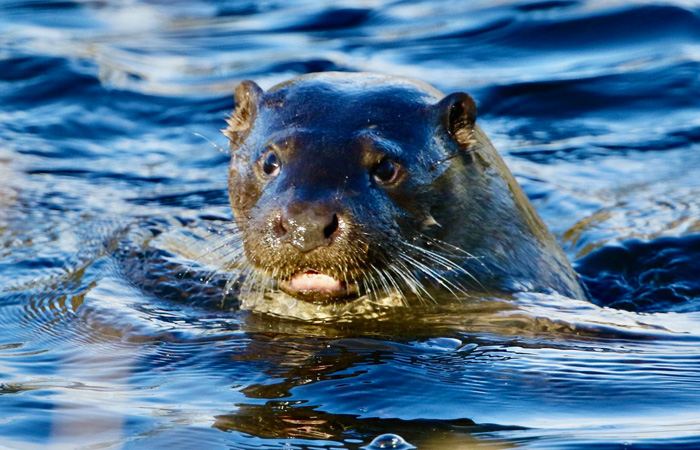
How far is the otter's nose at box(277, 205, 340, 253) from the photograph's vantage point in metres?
4.08

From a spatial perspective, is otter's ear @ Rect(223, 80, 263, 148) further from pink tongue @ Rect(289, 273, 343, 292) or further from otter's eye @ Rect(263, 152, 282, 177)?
pink tongue @ Rect(289, 273, 343, 292)

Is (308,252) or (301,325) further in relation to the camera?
(301,325)

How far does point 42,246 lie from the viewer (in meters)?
6.27

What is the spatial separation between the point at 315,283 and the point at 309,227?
327 mm

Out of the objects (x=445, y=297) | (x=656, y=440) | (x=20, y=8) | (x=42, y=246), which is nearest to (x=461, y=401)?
(x=656, y=440)

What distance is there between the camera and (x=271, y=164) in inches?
179

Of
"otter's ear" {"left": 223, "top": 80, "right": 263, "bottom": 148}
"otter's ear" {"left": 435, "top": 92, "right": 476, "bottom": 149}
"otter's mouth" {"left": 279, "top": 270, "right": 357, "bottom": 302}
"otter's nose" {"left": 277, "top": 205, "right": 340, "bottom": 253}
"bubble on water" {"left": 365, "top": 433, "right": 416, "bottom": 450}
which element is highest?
"otter's ear" {"left": 223, "top": 80, "right": 263, "bottom": 148}

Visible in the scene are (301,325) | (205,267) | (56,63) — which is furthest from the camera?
(56,63)

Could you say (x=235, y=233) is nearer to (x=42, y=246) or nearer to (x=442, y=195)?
(x=442, y=195)

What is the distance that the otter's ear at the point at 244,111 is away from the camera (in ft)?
16.4

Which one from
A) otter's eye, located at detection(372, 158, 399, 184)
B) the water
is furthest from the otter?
the water

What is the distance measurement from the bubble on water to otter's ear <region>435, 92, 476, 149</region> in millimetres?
1860

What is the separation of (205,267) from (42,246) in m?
1.08

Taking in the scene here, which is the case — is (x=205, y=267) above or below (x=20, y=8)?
below
